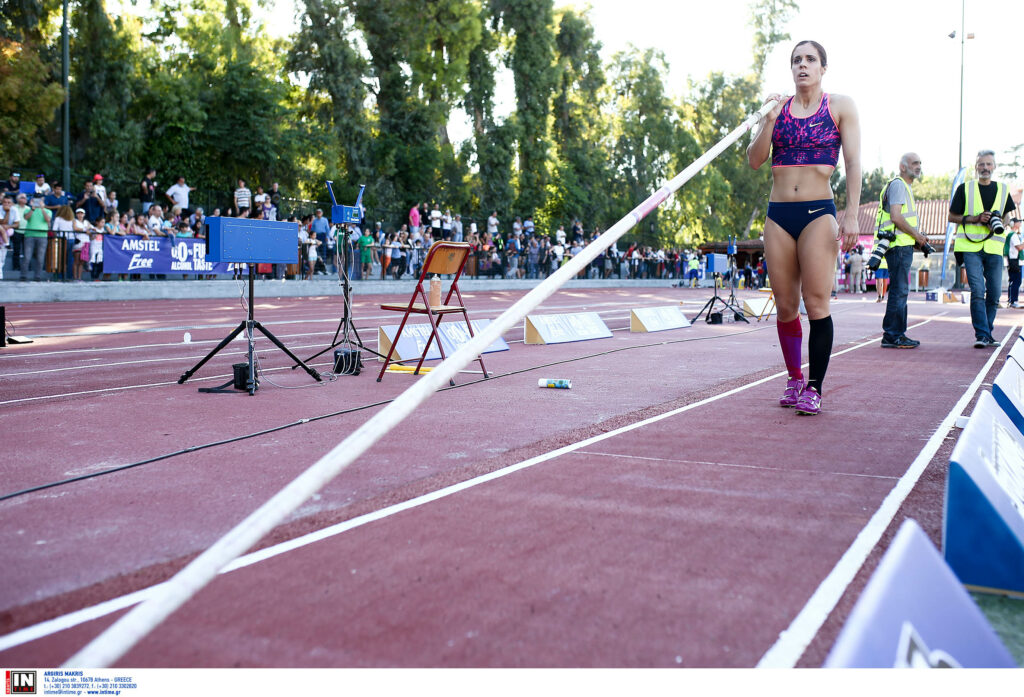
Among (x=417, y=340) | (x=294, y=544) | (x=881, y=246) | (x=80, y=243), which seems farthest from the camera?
(x=80, y=243)

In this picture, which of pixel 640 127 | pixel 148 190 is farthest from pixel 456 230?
pixel 640 127

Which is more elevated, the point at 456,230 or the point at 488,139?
the point at 488,139

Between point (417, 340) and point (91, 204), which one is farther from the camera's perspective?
point (91, 204)

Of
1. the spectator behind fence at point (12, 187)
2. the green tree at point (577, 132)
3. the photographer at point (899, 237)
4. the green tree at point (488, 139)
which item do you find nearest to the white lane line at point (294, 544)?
the photographer at point (899, 237)

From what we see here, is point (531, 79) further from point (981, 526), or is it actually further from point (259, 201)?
point (981, 526)

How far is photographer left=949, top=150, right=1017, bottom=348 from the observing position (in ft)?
32.2

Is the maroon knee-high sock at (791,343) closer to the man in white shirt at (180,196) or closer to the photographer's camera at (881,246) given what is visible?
the photographer's camera at (881,246)

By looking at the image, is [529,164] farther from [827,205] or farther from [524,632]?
[524,632]

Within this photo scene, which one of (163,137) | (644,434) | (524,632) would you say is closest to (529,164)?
(163,137)

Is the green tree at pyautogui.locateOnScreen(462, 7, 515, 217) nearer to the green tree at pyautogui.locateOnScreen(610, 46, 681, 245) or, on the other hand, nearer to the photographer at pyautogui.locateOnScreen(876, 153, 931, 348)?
the green tree at pyautogui.locateOnScreen(610, 46, 681, 245)

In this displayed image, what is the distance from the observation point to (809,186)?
5.50 m

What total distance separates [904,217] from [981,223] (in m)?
0.87
